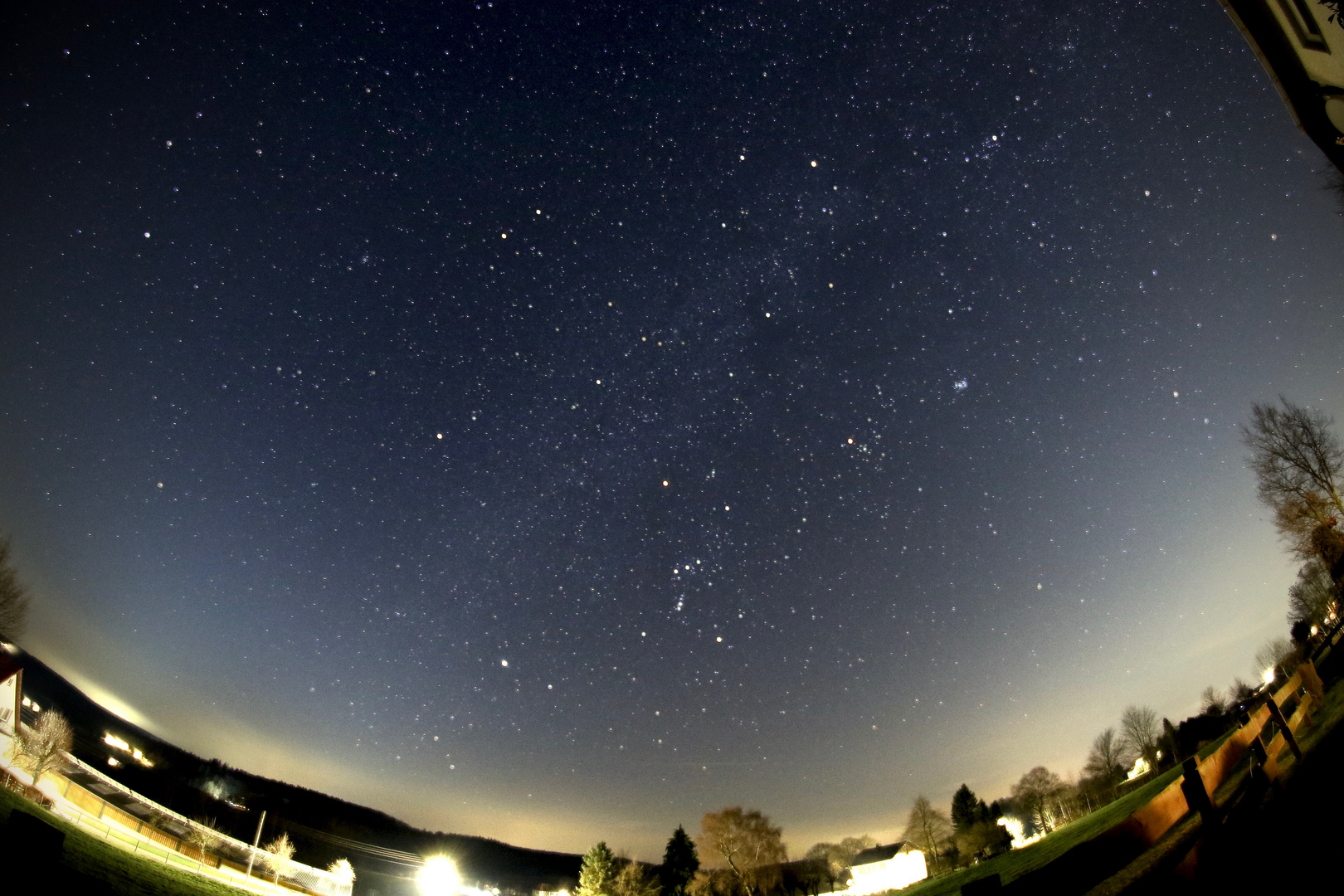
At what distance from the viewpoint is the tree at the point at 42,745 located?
33.2 meters

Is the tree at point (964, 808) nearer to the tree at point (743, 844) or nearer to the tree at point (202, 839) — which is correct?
the tree at point (743, 844)

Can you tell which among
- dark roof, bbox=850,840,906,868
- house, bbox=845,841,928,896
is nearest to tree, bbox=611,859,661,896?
house, bbox=845,841,928,896

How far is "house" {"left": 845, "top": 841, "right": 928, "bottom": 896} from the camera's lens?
69.8m

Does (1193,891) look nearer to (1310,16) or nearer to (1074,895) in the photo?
(1074,895)

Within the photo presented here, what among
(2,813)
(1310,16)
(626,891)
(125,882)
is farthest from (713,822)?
(1310,16)

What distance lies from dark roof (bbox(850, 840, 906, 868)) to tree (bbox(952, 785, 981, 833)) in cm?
770

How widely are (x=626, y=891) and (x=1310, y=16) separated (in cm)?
6449

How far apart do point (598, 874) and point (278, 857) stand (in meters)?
25.8

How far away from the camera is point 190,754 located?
66.8m

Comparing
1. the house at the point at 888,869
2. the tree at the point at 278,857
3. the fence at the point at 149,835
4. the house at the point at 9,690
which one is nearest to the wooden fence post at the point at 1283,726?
the fence at the point at 149,835

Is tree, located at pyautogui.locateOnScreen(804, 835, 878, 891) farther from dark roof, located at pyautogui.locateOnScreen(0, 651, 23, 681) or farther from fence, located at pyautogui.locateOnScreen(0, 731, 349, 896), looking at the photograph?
dark roof, located at pyautogui.locateOnScreen(0, 651, 23, 681)

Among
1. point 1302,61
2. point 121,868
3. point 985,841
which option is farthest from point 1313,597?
point 121,868

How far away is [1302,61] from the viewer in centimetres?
1401

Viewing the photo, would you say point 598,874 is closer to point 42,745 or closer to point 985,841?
point 985,841
